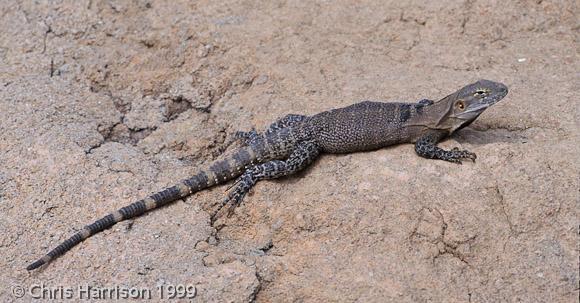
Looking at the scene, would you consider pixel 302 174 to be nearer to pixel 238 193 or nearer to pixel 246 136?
pixel 238 193

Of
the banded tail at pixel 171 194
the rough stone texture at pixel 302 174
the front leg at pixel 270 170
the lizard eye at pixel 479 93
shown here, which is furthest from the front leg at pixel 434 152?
the banded tail at pixel 171 194

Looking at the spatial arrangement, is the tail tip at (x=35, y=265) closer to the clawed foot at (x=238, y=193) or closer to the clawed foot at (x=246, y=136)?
the clawed foot at (x=238, y=193)

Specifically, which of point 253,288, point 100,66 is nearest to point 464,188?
point 253,288

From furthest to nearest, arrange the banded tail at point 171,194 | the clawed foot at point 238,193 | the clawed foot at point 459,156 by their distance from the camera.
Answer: the clawed foot at point 238,193 → the clawed foot at point 459,156 → the banded tail at point 171,194

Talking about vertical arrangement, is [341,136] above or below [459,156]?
above

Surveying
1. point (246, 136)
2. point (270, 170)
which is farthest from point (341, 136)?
point (246, 136)

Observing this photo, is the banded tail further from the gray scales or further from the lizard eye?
the lizard eye

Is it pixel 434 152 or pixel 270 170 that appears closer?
pixel 434 152
